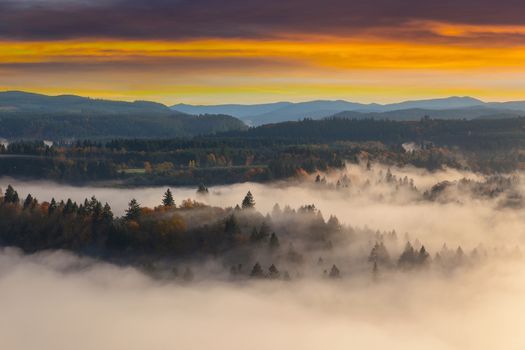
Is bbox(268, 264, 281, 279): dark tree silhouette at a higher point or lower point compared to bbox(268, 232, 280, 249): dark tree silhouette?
lower

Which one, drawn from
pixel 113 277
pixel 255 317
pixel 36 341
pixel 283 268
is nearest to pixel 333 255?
pixel 283 268

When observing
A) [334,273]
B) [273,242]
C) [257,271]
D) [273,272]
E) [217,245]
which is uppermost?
[273,242]

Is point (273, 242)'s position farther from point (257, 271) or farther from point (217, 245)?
point (217, 245)

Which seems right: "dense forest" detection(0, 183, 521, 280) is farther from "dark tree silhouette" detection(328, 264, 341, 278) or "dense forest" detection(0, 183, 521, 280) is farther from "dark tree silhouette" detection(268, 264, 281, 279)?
"dark tree silhouette" detection(268, 264, 281, 279)

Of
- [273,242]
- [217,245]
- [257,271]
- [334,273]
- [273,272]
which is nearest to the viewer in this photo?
[257,271]

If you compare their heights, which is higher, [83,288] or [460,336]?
[83,288]

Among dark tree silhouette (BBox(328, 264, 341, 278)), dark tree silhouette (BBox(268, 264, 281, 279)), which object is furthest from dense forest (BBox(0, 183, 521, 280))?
dark tree silhouette (BBox(268, 264, 281, 279))

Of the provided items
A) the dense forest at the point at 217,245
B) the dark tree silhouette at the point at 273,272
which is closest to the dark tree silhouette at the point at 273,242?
the dense forest at the point at 217,245

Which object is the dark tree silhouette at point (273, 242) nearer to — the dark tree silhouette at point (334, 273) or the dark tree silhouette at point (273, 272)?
the dark tree silhouette at point (273, 272)

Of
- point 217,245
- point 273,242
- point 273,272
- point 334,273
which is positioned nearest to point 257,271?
point 273,272

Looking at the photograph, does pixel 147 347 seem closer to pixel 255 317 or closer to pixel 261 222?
pixel 255 317

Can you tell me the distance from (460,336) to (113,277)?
7518 cm

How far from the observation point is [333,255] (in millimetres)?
187000

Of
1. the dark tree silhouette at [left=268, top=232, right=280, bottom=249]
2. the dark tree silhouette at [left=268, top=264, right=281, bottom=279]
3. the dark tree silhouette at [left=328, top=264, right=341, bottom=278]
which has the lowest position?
the dark tree silhouette at [left=328, top=264, right=341, bottom=278]
